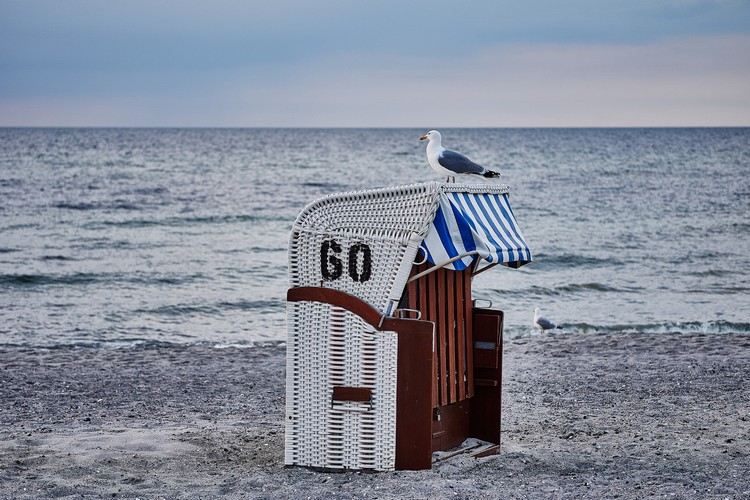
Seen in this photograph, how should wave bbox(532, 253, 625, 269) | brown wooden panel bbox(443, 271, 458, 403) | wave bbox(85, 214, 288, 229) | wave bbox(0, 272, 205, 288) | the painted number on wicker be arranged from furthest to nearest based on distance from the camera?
wave bbox(85, 214, 288, 229) → wave bbox(532, 253, 625, 269) → wave bbox(0, 272, 205, 288) → brown wooden panel bbox(443, 271, 458, 403) → the painted number on wicker

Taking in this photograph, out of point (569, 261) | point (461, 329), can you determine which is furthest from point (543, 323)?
point (569, 261)

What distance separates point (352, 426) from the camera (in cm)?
653

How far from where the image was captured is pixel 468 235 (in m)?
6.49

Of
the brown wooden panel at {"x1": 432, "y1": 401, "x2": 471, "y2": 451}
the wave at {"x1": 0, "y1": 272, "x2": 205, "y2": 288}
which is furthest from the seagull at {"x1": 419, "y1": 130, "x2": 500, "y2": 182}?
the wave at {"x1": 0, "y1": 272, "x2": 205, "y2": 288}

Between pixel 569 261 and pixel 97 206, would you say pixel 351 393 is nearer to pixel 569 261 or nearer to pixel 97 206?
pixel 569 261

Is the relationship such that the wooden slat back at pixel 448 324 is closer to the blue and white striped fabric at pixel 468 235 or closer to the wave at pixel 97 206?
the blue and white striped fabric at pixel 468 235

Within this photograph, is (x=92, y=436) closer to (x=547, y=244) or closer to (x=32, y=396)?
(x=32, y=396)

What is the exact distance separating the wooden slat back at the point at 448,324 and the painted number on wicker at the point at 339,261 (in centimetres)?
34

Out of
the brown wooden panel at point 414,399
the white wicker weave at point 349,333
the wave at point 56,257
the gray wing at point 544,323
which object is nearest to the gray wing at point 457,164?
the white wicker weave at point 349,333

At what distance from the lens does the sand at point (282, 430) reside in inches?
250

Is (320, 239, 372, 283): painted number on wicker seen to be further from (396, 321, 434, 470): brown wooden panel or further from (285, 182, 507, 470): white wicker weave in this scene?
(396, 321, 434, 470): brown wooden panel

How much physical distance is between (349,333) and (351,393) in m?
0.41

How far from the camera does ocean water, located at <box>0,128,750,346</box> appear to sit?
647 inches

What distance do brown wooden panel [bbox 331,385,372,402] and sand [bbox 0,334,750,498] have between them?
0.53 meters
